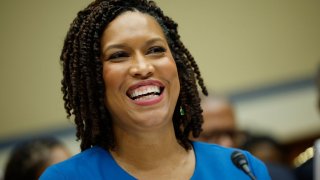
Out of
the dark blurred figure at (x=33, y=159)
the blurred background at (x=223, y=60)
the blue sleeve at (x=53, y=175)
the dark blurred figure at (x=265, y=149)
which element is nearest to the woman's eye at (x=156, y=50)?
the blue sleeve at (x=53, y=175)

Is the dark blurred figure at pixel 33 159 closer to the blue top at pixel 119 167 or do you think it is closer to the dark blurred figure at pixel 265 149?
the blue top at pixel 119 167

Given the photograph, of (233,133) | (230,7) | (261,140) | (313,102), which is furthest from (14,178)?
(313,102)

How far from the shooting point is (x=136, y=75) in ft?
5.85

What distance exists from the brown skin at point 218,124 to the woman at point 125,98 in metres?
1.29

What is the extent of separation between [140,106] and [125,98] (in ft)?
0.17

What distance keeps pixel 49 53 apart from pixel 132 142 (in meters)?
3.35

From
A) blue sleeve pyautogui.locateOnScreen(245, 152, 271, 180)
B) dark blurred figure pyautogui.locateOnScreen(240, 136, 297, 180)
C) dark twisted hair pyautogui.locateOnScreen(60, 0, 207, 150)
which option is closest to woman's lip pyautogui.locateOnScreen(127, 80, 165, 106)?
dark twisted hair pyautogui.locateOnScreen(60, 0, 207, 150)

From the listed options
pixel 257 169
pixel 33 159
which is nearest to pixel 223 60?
pixel 33 159

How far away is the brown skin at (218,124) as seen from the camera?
328cm

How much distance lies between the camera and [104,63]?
182cm

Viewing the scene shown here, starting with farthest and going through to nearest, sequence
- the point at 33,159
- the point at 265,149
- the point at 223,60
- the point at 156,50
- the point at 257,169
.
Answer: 1. the point at 223,60
2. the point at 265,149
3. the point at 33,159
4. the point at 257,169
5. the point at 156,50

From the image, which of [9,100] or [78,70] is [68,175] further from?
[9,100]

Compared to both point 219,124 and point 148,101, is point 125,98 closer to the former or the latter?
point 148,101

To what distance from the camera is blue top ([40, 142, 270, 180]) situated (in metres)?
1.77
